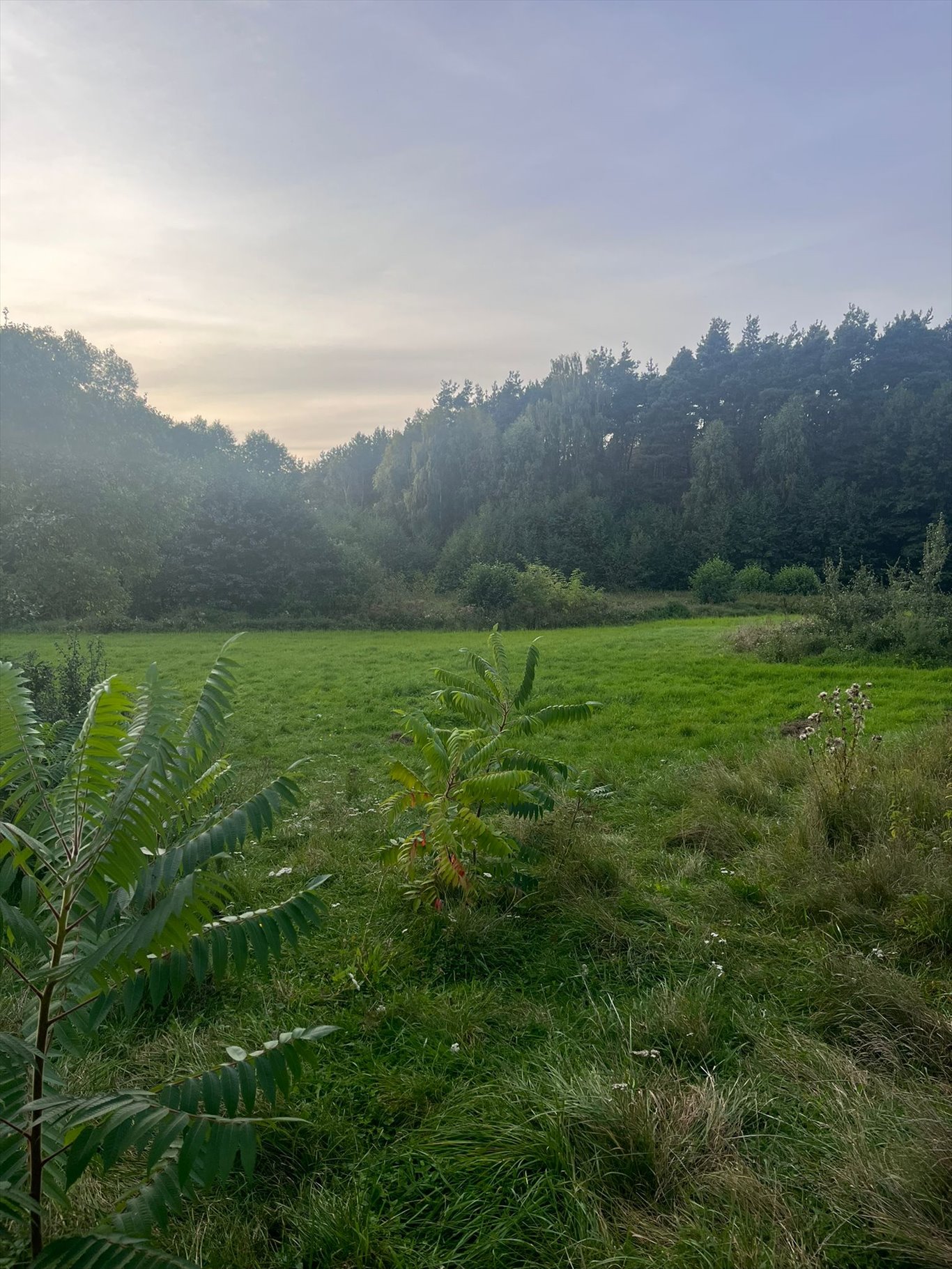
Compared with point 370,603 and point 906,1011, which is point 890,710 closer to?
point 906,1011

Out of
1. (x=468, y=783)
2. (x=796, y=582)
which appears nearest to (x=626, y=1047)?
(x=468, y=783)

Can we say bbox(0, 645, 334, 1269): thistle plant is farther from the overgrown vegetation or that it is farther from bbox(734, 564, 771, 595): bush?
bbox(734, 564, 771, 595): bush

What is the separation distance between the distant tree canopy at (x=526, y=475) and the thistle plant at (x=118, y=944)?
46.5 feet

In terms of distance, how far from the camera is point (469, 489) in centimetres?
6144

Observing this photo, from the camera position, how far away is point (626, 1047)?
9.67ft

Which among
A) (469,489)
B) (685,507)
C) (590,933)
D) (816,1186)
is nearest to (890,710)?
(590,933)

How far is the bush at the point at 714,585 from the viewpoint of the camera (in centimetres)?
3884

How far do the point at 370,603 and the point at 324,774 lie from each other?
25.0m

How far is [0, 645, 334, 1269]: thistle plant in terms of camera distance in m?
1.38

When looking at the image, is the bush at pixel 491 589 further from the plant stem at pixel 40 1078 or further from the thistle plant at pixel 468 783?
the plant stem at pixel 40 1078

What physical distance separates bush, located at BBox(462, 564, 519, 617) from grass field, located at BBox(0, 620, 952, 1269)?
25.2 metres

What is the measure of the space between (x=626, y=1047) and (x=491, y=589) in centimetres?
2892

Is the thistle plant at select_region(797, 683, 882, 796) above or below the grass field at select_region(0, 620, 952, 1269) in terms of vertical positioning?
above

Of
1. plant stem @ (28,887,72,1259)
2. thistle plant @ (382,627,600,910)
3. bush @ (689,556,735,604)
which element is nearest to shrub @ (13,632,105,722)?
thistle plant @ (382,627,600,910)
